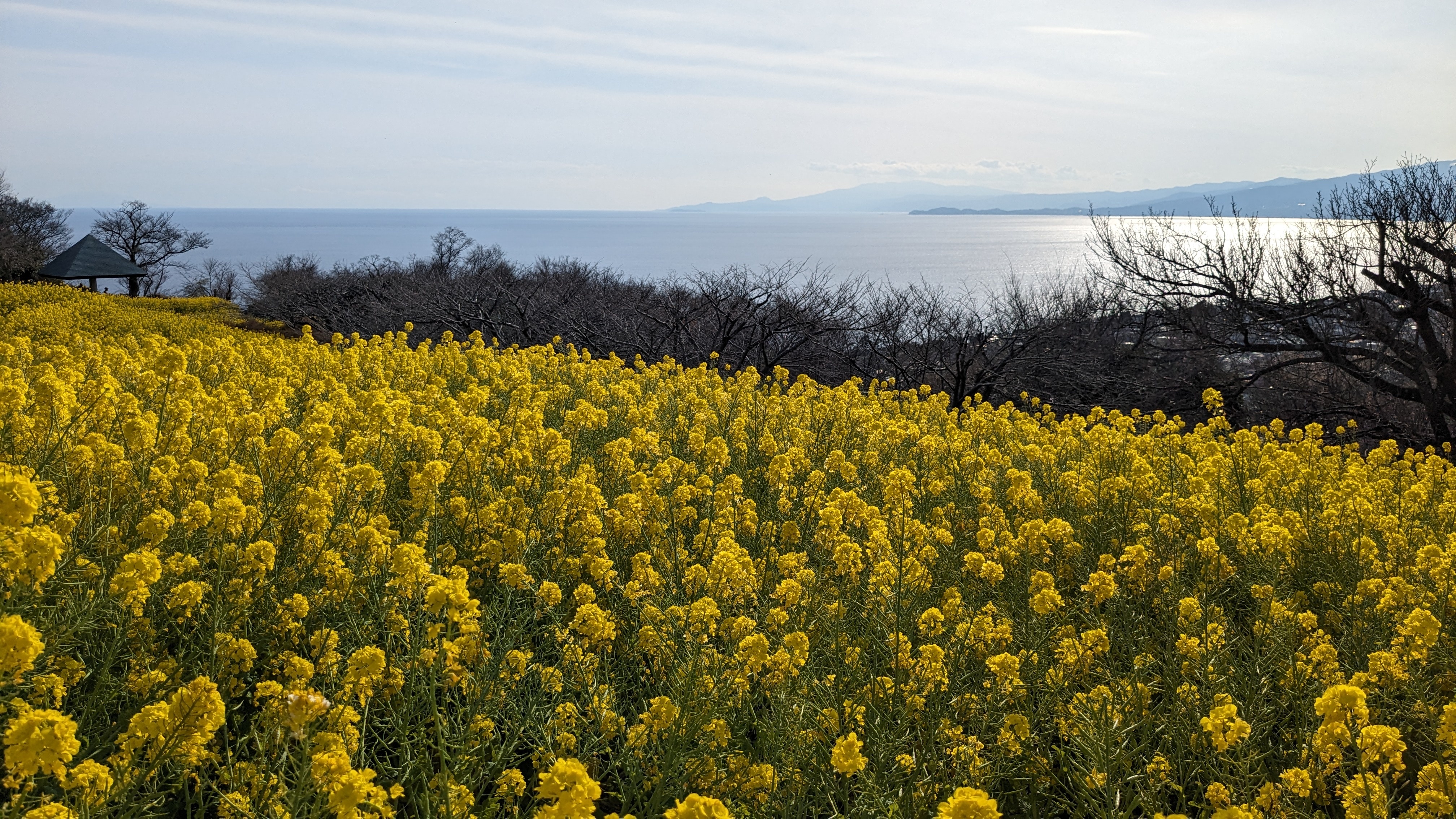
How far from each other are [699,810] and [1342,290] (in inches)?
878

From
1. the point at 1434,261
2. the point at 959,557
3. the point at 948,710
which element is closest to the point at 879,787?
the point at 948,710

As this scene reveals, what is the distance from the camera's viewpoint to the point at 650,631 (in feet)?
12.0

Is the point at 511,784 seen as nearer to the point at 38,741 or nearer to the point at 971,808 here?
the point at 38,741

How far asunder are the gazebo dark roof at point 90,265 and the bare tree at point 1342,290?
38679 mm

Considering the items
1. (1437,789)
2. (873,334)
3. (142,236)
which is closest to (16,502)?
(1437,789)

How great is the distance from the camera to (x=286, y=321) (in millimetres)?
36875

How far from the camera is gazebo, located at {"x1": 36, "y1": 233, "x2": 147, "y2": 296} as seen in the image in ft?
126

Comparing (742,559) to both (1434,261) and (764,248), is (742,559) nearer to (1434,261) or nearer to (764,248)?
(1434,261)

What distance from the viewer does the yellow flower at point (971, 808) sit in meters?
2.13

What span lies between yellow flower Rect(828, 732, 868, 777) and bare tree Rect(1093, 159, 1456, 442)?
19.8 metres

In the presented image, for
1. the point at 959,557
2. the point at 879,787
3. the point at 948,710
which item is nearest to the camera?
the point at 879,787

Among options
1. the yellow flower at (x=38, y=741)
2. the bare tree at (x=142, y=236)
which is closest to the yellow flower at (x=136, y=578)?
the yellow flower at (x=38, y=741)

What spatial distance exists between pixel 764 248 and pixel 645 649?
179m

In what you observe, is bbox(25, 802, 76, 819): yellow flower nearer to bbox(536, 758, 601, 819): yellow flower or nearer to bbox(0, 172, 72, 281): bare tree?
bbox(536, 758, 601, 819): yellow flower
